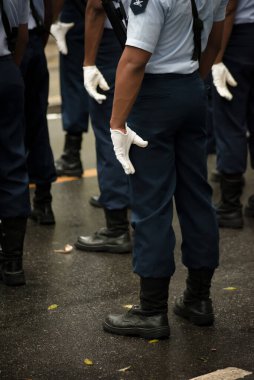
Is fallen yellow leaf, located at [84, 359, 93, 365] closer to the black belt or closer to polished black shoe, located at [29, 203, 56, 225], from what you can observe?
the black belt

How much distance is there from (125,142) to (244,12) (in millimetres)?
2312

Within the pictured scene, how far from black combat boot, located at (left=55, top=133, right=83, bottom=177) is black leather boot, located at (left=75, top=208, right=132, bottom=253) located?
1979mm

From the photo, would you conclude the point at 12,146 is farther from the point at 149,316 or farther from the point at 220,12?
the point at 220,12

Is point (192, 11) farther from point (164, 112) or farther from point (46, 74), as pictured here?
point (46, 74)

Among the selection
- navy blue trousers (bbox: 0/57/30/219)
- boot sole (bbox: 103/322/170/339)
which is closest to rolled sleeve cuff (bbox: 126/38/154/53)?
navy blue trousers (bbox: 0/57/30/219)

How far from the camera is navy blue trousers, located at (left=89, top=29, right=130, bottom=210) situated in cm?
643

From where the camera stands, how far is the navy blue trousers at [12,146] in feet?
18.5

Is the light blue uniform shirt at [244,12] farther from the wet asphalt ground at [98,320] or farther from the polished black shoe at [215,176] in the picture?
the polished black shoe at [215,176]

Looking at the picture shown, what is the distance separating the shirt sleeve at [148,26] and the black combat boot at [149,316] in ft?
3.72

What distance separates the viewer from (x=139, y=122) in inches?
191

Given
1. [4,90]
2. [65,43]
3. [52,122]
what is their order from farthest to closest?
[52,122] → [65,43] → [4,90]

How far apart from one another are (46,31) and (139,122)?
86.4 inches

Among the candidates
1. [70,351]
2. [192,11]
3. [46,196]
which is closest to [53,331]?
[70,351]

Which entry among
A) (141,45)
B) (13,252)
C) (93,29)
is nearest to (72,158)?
(93,29)
